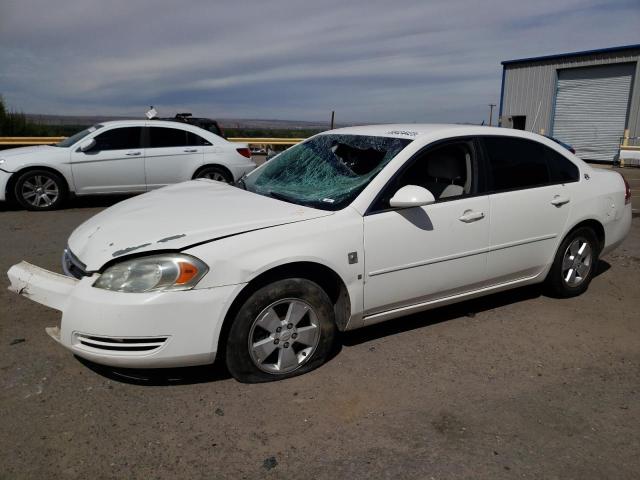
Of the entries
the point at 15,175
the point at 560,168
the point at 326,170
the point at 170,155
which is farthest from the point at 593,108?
the point at 326,170

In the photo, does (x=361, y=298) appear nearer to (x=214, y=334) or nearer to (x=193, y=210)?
(x=214, y=334)

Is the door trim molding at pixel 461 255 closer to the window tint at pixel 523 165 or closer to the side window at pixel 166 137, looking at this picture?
the window tint at pixel 523 165

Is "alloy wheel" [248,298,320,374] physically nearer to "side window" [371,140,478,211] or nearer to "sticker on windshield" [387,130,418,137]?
"side window" [371,140,478,211]

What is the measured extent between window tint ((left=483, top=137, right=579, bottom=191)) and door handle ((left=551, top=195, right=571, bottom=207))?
135 mm

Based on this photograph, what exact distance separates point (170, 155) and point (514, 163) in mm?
6614

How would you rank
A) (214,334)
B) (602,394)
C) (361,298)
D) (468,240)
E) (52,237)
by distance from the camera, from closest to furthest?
1. (214,334)
2. (602,394)
3. (361,298)
4. (468,240)
5. (52,237)

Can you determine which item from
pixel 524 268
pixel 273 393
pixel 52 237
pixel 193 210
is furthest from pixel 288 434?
pixel 52 237

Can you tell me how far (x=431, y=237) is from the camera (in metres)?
3.76

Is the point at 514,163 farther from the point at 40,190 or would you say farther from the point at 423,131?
the point at 40,190

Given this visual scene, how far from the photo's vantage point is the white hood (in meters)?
3.12

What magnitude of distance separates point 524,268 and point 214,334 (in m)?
2.64

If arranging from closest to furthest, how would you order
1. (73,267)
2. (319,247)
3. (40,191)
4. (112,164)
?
1. (319,247)
2. (73,267)
3. (40,191)
4. (112,164)

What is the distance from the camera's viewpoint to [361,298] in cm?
355

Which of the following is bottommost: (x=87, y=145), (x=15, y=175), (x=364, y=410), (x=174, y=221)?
(x=364, y=410)
